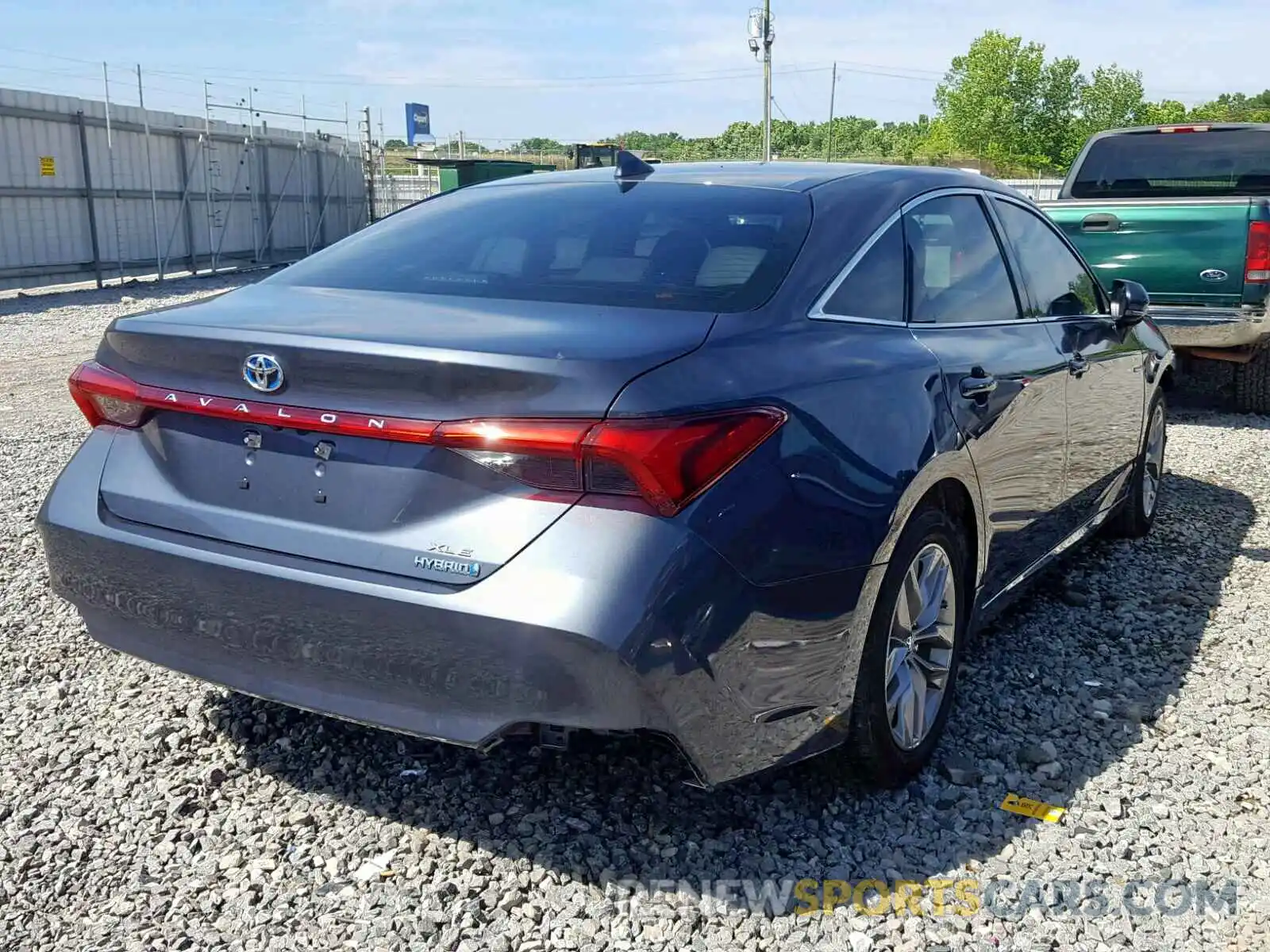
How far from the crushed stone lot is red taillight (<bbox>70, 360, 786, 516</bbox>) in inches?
26.3

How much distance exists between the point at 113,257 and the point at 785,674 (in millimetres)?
18220

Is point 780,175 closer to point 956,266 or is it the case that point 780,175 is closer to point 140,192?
point 956,266

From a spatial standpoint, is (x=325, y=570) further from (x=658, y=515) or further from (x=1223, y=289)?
(x=1223, y=289)

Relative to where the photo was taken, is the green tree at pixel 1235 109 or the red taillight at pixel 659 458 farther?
the green tree at pixel 1235 109

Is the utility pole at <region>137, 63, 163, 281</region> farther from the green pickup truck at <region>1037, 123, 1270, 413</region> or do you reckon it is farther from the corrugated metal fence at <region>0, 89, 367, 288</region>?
the green pickup truck at <region>1037, 123, 1270, 413</region>

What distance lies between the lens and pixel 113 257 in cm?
1841

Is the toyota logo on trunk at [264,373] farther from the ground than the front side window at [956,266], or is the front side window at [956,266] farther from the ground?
the front side window at [956,266]

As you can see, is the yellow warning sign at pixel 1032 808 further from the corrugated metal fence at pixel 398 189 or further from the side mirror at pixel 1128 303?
the corrugated metal fence at pixel 398 189

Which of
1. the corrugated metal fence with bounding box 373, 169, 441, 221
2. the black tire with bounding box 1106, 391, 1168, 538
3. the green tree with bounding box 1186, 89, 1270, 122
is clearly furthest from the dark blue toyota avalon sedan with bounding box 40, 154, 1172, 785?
the green tree with bounding box 1186, 89, 1270, 122

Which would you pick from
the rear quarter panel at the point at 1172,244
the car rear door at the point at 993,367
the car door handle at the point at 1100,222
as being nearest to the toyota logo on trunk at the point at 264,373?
the car rear door at the point at 993,367

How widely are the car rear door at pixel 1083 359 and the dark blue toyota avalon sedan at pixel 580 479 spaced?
78 cm

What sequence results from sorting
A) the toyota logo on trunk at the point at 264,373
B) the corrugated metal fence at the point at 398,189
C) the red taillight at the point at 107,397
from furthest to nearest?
the corrugated metal fence at the point at 398,189
the red taillight at the point at 107,397
the toyota logo on trunk at the point at 264,373

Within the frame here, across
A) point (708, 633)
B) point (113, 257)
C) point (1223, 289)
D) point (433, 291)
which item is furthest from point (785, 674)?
point (113, 257)

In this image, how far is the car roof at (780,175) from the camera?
338 cm
